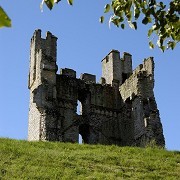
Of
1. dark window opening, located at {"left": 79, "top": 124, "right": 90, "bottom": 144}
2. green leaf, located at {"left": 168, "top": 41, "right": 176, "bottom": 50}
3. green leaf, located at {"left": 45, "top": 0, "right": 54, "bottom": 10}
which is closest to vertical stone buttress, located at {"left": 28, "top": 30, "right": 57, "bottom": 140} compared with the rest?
dark window opening, located at {"left": 79, "top": 124, "right": 90, "bottom": 144}

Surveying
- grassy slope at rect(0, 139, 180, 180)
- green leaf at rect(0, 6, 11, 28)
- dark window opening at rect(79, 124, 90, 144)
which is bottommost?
green leaf at rect(0, 6, 11, 28)

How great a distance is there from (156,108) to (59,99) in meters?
6.33

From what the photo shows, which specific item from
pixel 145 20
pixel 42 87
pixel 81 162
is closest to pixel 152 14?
pixel 145 20

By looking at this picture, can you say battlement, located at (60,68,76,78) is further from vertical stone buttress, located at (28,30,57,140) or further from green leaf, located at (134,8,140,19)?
green leaf, located at (134,8,140,19)

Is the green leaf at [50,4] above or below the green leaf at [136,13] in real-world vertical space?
below

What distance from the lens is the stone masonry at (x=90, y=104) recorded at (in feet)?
106

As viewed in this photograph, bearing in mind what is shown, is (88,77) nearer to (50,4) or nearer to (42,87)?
(42,87)

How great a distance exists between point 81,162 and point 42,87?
14277mm

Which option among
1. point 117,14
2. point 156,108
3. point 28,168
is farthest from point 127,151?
point 117,14

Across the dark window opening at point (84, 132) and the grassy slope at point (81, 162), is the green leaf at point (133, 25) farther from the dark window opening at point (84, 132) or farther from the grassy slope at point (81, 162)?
the dark window opening at point (84, 132)

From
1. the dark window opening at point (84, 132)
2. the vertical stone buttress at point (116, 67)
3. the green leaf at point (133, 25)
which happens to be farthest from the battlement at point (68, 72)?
the green leaf at point (133, 25)

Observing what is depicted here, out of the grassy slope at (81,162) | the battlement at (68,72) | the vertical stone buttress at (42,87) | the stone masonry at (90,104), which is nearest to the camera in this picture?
the grassy slope at (81,162)

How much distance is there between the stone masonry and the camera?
106 ft

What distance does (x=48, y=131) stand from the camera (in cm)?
3148
